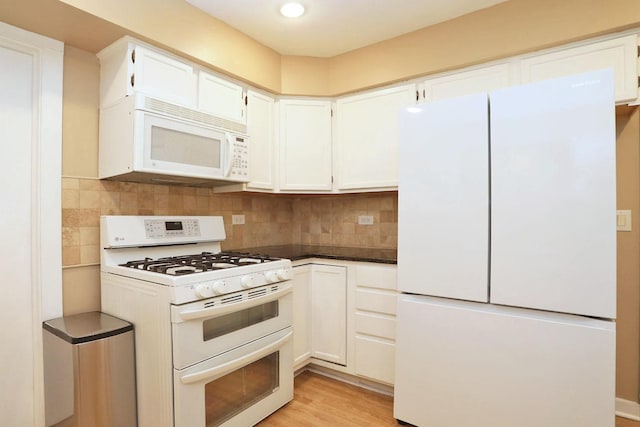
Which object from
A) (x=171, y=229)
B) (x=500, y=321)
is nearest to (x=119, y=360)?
(x=171, y=229)

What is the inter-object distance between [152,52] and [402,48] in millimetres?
1558

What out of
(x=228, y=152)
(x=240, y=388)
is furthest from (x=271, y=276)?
(x=228, y=152)

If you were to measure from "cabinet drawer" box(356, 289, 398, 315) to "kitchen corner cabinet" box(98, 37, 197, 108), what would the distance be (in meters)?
1.56

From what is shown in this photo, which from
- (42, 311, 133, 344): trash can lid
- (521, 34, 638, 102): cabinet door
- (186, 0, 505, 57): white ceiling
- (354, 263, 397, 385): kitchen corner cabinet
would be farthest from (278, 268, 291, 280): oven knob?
(521, 34, 638, 102): cabinet door

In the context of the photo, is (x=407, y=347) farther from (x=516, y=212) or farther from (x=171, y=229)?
(x=171, y=229)

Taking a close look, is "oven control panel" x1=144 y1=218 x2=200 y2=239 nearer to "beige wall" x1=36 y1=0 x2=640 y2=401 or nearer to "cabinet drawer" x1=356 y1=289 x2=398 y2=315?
"beige wall" x1=36 y1=0 x2=640 y2=401

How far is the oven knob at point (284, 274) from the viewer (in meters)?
1.93

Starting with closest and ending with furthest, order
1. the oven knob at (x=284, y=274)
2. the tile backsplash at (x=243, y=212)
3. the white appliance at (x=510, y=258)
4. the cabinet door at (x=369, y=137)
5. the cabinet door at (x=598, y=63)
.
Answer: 1. the white appliance at (x=510, y=258)
2. the cabinet door at (x=598, y=63)
3. the tile backsplash at (x=243, y=212)
4. the oven knob at (x=284, y=274)
5. the cabinet door at (x=369, y=137)

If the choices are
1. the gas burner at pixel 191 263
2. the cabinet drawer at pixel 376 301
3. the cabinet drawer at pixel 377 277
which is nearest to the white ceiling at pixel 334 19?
the gas burner at pixel 191 263

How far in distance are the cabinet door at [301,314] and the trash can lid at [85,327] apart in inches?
40.3

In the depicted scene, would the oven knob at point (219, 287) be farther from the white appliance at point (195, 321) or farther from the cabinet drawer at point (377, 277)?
the cabinet drawer at point (377, 277)

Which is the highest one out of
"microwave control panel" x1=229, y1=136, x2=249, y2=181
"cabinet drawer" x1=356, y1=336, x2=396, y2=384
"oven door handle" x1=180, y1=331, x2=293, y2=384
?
"microwave control panel" x1=229, y1=136, x2=249, y2=181

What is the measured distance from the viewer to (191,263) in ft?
5.98

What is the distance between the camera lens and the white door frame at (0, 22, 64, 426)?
5.49 ft
